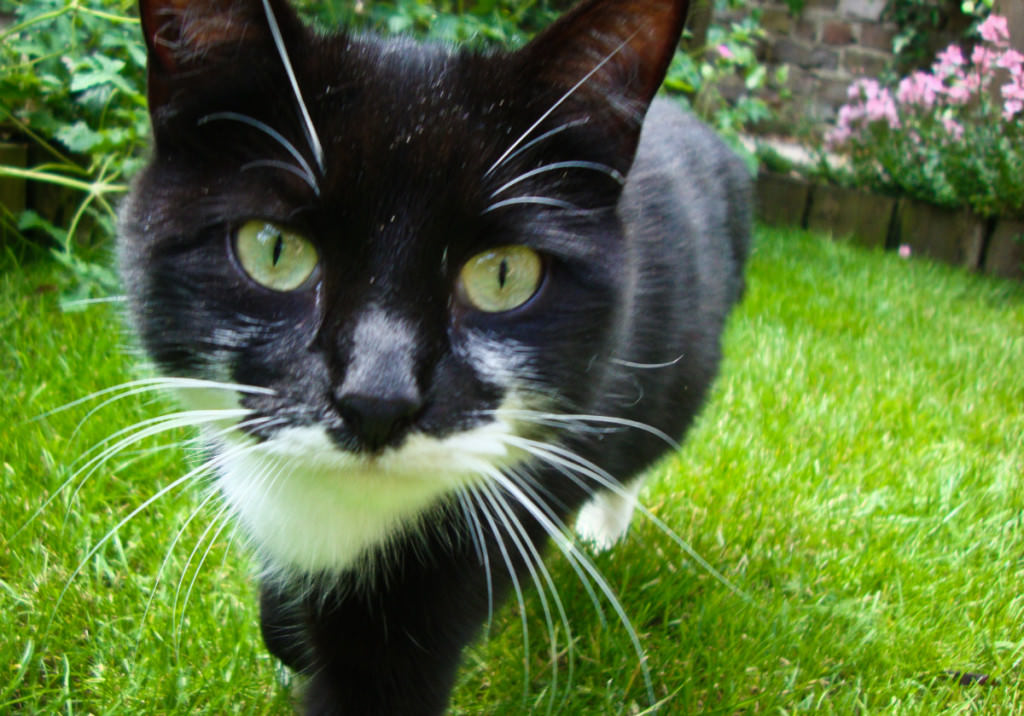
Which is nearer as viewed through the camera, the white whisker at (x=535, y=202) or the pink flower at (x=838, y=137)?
the white whisker at (x=535, y=202)

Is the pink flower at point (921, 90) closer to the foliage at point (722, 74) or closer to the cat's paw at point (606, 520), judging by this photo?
the foliage at point (722, 74)

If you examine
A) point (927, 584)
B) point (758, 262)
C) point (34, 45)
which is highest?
point (34, 45)

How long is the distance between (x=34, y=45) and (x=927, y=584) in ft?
8.97

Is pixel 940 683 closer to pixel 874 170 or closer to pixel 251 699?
pixel 251 699

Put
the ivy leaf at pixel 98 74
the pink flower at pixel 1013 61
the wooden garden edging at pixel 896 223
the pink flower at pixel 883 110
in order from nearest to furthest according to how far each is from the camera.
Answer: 1. the ivy leaf at pixel 98 74
2. the pink flower at pixel 1013 61
3. the wooden garden edging at pixel 896 223
4. the pink flower at pixel 883 110

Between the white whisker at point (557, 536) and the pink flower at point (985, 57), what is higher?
the pink flower at point (985, 57)

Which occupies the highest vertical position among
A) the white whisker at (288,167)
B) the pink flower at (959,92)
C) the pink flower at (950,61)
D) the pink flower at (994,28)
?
the pink flower at (994,28)

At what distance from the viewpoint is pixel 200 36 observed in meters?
0.93

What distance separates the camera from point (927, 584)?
1.66 metres

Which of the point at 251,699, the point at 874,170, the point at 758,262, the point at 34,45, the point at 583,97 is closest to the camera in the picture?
the point at 583,97

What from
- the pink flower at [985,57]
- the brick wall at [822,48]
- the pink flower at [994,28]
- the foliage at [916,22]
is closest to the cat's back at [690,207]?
the pink flower at [994,28]

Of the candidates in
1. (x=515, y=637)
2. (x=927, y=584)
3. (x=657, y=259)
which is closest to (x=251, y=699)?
(x=515, y=637)

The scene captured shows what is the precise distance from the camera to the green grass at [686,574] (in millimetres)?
1302

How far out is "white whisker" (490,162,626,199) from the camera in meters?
0.92
